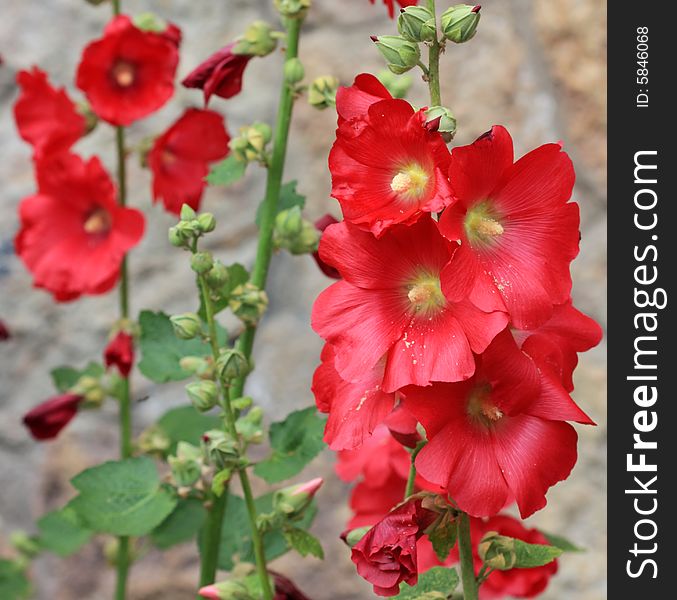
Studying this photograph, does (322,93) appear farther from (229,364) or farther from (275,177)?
(229,364)

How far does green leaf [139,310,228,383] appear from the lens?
845 mm

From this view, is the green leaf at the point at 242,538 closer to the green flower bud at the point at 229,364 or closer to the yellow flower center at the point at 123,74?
the green flower bud at the point at 229,364

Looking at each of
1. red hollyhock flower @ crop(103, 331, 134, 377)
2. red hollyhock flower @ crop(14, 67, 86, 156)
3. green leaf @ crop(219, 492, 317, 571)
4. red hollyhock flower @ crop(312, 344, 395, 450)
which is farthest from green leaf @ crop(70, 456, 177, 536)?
red hollyhock flower @ crop(14, 67, 86, 156)

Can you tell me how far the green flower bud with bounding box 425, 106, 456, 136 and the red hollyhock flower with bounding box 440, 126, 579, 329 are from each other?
0.07 ft

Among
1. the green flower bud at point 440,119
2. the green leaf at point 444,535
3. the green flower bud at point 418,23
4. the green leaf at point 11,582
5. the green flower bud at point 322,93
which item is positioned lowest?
the green leaf at point 11,582

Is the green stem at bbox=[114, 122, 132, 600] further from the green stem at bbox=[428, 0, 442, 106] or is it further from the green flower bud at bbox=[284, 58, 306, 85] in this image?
the green stem at bbox=[428, 0, 442, 106]

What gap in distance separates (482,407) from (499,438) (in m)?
0.02

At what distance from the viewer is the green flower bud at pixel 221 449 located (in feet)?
2.27

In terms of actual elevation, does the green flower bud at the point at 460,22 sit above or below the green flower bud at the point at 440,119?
above

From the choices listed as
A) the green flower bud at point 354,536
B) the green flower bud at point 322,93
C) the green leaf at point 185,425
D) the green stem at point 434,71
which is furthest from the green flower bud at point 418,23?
the green leaf at point 185,425

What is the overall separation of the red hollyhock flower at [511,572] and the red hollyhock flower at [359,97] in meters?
0.39

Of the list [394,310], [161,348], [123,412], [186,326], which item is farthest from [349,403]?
[123,412]

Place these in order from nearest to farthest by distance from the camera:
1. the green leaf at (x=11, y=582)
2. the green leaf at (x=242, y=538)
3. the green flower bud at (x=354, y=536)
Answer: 1. the green flower bud at (x=354, y=536)
2. the green leaf at (x=242, y=538)
3. the green leaf at (x=11, y=582)

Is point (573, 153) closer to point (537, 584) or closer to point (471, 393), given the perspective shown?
point (537, 584)
